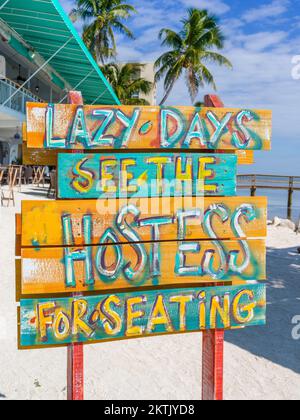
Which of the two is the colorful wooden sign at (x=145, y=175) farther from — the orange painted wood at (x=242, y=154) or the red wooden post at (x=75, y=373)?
the red wooden post at (x=75, y=373)

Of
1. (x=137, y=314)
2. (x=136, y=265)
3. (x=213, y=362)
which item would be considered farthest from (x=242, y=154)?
(x=213, y=362)

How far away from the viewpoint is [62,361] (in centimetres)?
375

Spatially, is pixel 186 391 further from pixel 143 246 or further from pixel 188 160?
pixel 188 160

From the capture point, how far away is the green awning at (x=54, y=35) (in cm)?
1038

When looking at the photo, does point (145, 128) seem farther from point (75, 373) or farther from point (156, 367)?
point (156, 367)

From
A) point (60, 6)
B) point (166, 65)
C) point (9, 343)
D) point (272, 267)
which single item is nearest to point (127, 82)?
point (166, 65)

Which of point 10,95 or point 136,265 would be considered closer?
point 136,265

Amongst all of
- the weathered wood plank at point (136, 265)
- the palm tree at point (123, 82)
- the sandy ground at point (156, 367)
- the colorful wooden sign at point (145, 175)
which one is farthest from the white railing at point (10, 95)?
the palm tree at point (123, 82)

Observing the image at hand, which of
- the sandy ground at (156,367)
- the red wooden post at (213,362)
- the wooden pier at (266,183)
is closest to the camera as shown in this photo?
the red wooden post at (213,362)

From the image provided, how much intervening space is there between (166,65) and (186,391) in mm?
26673

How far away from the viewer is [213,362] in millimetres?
2348

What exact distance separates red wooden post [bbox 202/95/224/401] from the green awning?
9.19m

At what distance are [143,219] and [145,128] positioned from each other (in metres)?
0.49

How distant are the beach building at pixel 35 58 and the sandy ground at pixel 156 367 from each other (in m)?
7.12
